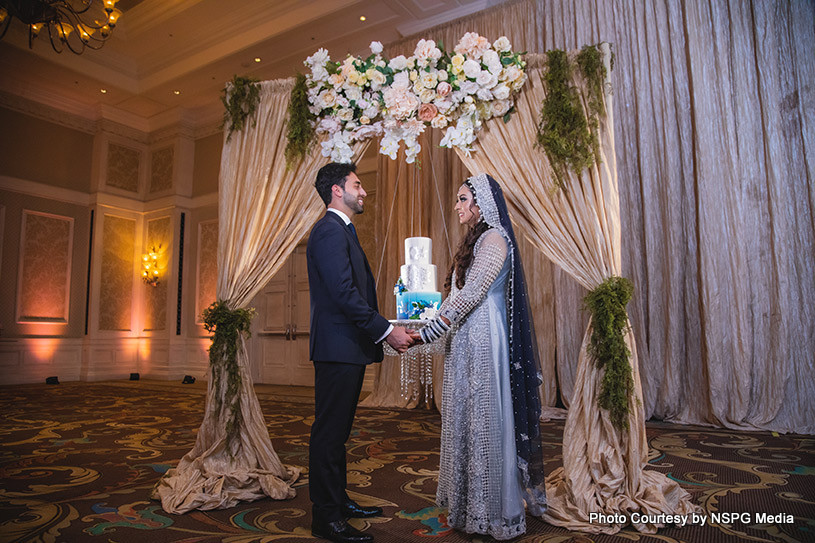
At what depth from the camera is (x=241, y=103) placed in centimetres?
384

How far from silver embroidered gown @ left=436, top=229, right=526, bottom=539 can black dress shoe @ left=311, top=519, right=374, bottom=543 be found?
1.34 feet

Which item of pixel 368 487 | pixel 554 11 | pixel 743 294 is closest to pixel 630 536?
pixel 368 487

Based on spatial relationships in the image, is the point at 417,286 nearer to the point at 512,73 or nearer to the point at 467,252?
the point at 467,252

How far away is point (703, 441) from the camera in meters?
4.20

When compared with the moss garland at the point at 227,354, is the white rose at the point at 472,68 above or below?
above

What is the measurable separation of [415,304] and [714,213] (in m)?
3.36

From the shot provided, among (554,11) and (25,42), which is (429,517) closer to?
(554,11)

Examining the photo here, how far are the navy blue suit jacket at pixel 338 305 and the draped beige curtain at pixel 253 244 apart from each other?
3.27ft

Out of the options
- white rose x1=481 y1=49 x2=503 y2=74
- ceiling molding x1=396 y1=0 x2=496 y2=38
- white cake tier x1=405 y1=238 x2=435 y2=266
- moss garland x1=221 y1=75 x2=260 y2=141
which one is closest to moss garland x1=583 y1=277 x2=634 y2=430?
white cake tier x1=405 y1=238 x2=435 y2=266

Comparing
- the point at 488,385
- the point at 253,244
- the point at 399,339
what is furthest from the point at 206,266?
the point at 488,385

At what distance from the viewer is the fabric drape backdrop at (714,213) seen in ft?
15.2

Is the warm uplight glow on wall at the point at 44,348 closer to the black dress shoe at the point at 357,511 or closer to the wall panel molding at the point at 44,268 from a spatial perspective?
the wall panel molding at the point at 44,268

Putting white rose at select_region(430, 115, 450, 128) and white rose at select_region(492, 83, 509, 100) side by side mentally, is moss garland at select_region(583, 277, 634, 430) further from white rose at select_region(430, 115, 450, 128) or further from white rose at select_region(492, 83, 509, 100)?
white rose at select_region(430, 115, 450, 128)

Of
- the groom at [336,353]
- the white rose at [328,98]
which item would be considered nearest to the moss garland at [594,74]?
the white rose at [328,98]
